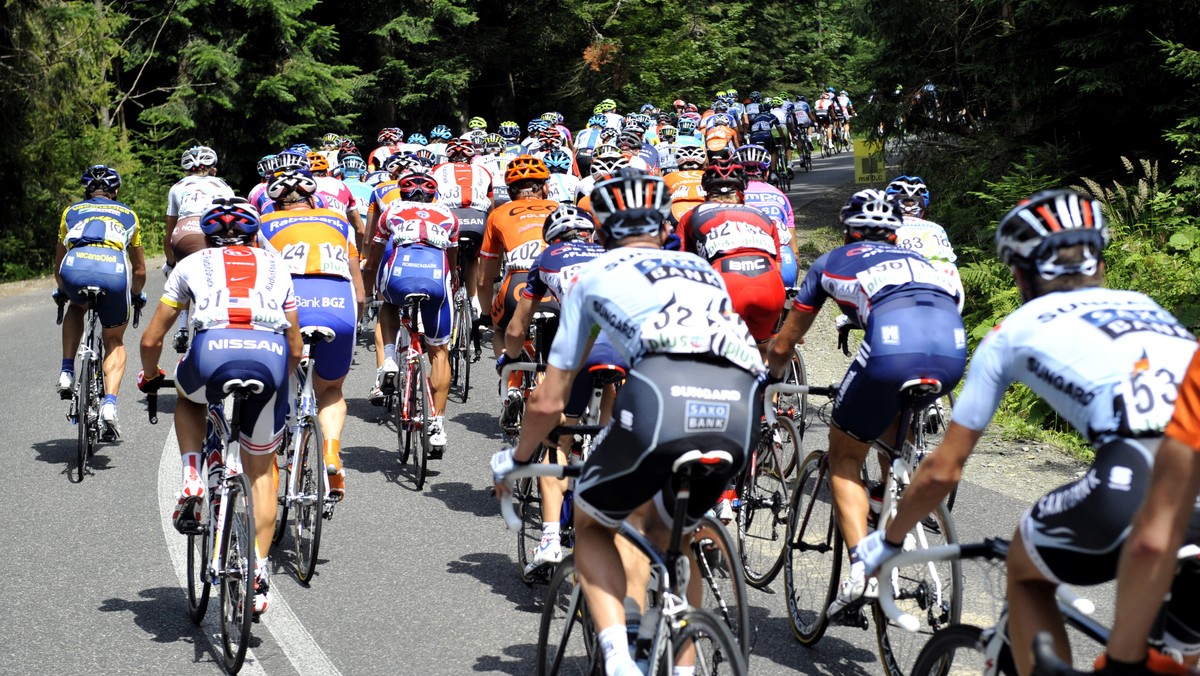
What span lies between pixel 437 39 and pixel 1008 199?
22.4 m

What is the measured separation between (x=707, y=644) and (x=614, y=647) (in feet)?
1.03

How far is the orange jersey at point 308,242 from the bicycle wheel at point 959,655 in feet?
17.9

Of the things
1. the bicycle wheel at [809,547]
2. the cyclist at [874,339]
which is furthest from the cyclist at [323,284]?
the cyclist at [874,339]

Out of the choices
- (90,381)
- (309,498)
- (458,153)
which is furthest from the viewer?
(458,153)

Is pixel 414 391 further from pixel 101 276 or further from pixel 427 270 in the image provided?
pixel 101 276

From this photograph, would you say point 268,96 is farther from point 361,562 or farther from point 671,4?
point 361,562

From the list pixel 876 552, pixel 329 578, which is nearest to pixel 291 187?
pixel 329 578

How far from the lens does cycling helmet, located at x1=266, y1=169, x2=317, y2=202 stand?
9055 millimetres

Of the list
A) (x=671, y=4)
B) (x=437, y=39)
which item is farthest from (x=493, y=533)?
(x=671, y=4)

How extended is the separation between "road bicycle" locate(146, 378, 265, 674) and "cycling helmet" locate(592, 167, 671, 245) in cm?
246

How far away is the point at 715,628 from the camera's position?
169 inches

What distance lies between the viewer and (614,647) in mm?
4445

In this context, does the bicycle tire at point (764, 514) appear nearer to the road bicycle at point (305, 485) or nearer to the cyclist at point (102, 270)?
the road bicycle at point (305, 485)

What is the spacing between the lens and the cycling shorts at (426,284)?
1008 cm
